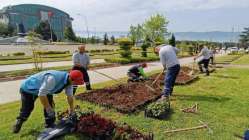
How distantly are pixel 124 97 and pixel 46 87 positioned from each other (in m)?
3.83

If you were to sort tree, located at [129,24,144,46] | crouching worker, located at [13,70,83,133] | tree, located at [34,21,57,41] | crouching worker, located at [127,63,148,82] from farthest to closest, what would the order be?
1. tree, located at [34,21,57,41]
2. tree, located at [129,24,144,46]
3. crouching worker, located at [127,63,148,82]
4. crouching worker, located at [13,70,83,133]

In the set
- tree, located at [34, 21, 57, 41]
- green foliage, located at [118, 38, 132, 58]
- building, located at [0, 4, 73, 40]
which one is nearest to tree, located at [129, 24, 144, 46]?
tree, located at [34, 21, 57, 41]

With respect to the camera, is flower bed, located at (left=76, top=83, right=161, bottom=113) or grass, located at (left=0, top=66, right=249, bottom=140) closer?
grass, located at (left=0, top=66, right=249, bottom=140)

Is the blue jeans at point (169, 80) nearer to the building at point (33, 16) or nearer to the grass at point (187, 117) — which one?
the grass at point (187, 117)

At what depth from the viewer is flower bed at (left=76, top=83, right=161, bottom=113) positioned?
793 centimetres

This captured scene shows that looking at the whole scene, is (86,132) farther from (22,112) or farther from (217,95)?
(217,95)

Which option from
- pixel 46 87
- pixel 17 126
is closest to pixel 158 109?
pixel 46 87

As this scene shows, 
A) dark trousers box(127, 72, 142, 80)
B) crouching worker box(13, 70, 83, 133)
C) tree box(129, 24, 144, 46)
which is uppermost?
tree box(129, 24, 144, 46)

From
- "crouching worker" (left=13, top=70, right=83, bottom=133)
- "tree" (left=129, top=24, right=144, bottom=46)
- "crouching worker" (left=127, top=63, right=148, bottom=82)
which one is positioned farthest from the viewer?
"tree" (left=129, top=24, right=144, bottom=46)

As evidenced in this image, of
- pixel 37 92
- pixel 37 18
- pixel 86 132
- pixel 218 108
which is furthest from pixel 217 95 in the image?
pixel 37 18

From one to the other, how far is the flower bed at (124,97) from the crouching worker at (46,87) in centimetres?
219

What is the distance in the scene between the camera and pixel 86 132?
5.70 m

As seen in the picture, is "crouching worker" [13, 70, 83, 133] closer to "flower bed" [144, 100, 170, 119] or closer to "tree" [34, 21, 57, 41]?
"flower bed" [144, 100, 170, 119]

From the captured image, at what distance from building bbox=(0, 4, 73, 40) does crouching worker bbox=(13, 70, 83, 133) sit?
135435 mm
